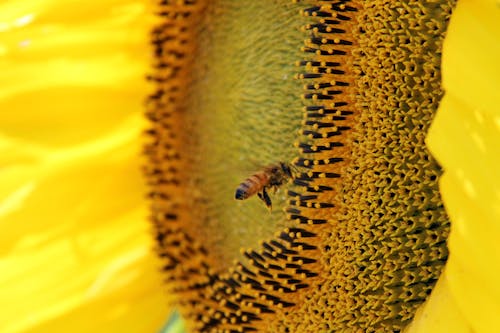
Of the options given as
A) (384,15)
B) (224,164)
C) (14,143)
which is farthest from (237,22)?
(14,143)

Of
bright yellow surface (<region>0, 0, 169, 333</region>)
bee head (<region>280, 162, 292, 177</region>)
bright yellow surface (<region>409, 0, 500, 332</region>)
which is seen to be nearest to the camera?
bright yellow surface (<region>409, 0, 500, 332</region>)

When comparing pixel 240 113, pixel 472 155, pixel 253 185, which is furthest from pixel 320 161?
pixel 472 155

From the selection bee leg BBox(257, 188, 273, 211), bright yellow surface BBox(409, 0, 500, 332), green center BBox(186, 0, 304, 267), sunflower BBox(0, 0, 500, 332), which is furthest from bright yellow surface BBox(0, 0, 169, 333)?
bright yellow surface BBox(409, 0, 500, 332)

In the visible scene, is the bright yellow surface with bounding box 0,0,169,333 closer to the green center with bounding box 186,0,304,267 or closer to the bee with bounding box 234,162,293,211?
the green center with bounding box 186,0,304,267

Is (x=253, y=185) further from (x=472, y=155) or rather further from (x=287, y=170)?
(x=472, y=155)

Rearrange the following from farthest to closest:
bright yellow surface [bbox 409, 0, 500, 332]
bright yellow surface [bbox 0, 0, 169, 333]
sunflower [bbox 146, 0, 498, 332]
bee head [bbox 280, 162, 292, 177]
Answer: bright yellow surface [bbox 0, 0, 169, 333] < bee head [bbox 280, 162, 292, 177] < sunflower [bbox 146, 0, 498, 332] < bright yellow surface [bbox 409, 0, 500, 332]

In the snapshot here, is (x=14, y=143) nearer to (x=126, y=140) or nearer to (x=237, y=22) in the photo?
(x=126, y=140)
